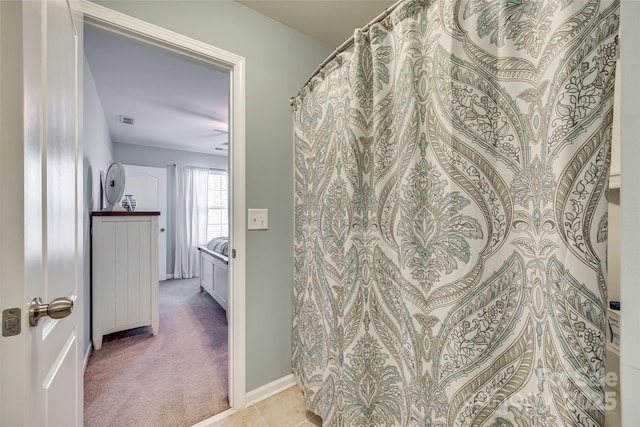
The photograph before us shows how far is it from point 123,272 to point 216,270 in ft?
3.35

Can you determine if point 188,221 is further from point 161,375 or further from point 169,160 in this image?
point 161,375

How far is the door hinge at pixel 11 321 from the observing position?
436mm

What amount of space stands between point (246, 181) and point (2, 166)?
3.65 feet

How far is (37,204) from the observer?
21.1 inches

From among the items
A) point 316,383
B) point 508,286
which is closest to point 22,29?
point 508,286

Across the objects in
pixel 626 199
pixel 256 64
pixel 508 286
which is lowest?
pixel 508 286

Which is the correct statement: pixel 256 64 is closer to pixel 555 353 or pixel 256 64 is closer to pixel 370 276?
pixel 370 276

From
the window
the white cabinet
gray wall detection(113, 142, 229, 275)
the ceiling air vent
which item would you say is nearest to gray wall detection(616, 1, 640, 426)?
the white cabinet

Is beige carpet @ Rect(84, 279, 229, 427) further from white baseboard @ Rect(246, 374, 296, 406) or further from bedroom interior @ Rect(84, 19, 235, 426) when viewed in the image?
white baseboard @ Rect(246, 374, 296, 406)

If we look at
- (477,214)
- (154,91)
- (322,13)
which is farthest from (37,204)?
(154,91)

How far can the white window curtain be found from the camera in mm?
4801

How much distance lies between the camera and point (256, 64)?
1574 mm

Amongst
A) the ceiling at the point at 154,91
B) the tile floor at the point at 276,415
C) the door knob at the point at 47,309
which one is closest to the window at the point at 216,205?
the ceiling at the point at 154,91

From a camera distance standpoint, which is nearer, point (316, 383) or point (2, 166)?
point (2, 166)
